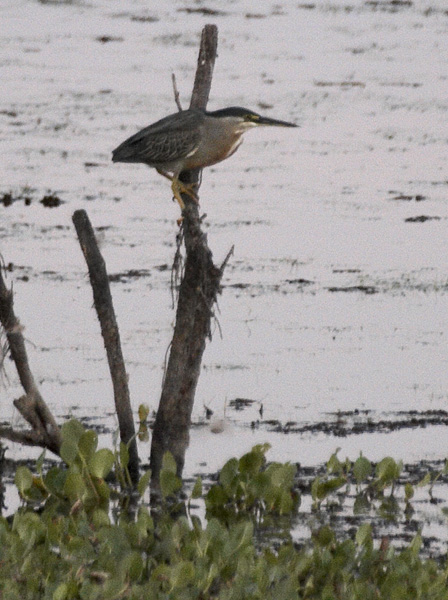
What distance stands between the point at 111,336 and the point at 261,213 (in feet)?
20.1

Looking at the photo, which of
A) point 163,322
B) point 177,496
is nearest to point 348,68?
point 163,322

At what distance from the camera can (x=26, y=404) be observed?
7527mm

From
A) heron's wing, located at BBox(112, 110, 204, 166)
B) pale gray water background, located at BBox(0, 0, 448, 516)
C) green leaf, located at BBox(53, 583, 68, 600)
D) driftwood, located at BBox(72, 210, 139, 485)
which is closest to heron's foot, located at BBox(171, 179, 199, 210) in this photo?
heron's wing, located at BBox(112, 110, 204, 166)

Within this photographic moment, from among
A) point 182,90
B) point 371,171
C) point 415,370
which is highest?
point 182,90

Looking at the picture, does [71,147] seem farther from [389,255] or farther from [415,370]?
[415,370]

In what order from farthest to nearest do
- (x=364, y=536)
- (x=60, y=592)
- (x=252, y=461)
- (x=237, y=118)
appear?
1. (x=237, y=118)
2. (x=252, y=461)
3. (x=364, y=536)
4. (x=60, y=592)

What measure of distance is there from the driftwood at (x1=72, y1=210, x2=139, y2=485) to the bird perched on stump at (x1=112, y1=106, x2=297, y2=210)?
2.08ft

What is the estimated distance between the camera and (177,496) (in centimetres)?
766

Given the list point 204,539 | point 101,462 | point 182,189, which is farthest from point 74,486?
point 182,189

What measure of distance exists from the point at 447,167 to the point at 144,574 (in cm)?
1025

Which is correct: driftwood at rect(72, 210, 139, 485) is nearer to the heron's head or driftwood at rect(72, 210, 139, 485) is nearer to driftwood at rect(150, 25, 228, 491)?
driftwood at rect(150, 25, 228, 491)

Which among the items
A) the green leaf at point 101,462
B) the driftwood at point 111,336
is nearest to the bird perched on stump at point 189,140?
the driftwood at point 111,336

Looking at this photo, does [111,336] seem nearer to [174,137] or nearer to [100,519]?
[174,137]

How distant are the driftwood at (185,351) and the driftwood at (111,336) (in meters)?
0.14
